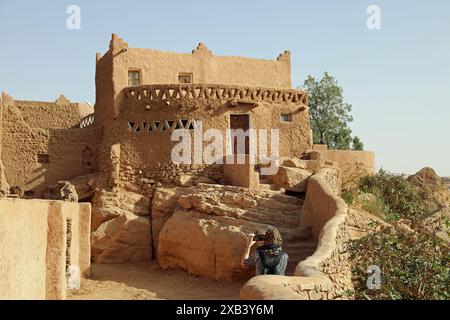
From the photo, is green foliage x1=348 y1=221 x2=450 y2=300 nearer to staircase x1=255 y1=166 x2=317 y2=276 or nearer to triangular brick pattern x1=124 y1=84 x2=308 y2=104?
staircase x1=255 y1=166 x2=317 y2=276

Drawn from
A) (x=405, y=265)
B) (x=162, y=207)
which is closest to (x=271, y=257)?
(x=405, y=265)

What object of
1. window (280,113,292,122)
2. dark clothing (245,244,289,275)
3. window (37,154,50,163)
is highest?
window (280,113,292,122)

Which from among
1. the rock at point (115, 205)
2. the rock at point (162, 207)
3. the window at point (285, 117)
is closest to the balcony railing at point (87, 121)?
the rock at point (115, 205)

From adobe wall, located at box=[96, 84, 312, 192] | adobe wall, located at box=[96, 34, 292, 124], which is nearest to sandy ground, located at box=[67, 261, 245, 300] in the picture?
adobe wall, located at box=[96, 84, 312, 192]

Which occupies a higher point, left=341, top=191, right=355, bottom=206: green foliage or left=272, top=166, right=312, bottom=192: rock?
left=272, top=166, right=312, bottom=192: rock

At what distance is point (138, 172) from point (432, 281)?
35.4 feet

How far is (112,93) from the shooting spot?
A: 59.0ft

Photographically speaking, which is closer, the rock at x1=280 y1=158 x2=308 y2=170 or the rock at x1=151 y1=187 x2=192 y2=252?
the rock at x1=151 y1=187 x2=192 y2=252

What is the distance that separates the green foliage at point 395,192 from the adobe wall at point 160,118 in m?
5.20

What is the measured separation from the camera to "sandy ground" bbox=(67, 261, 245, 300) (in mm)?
12453

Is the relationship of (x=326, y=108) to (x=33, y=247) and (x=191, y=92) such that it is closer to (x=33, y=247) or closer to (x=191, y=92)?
(x=191, y=92)

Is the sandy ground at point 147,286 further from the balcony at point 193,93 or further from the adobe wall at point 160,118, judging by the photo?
the balcony at point 193,93

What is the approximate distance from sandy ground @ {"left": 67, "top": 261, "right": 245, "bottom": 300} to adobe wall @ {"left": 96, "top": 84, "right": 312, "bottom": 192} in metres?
3.29
